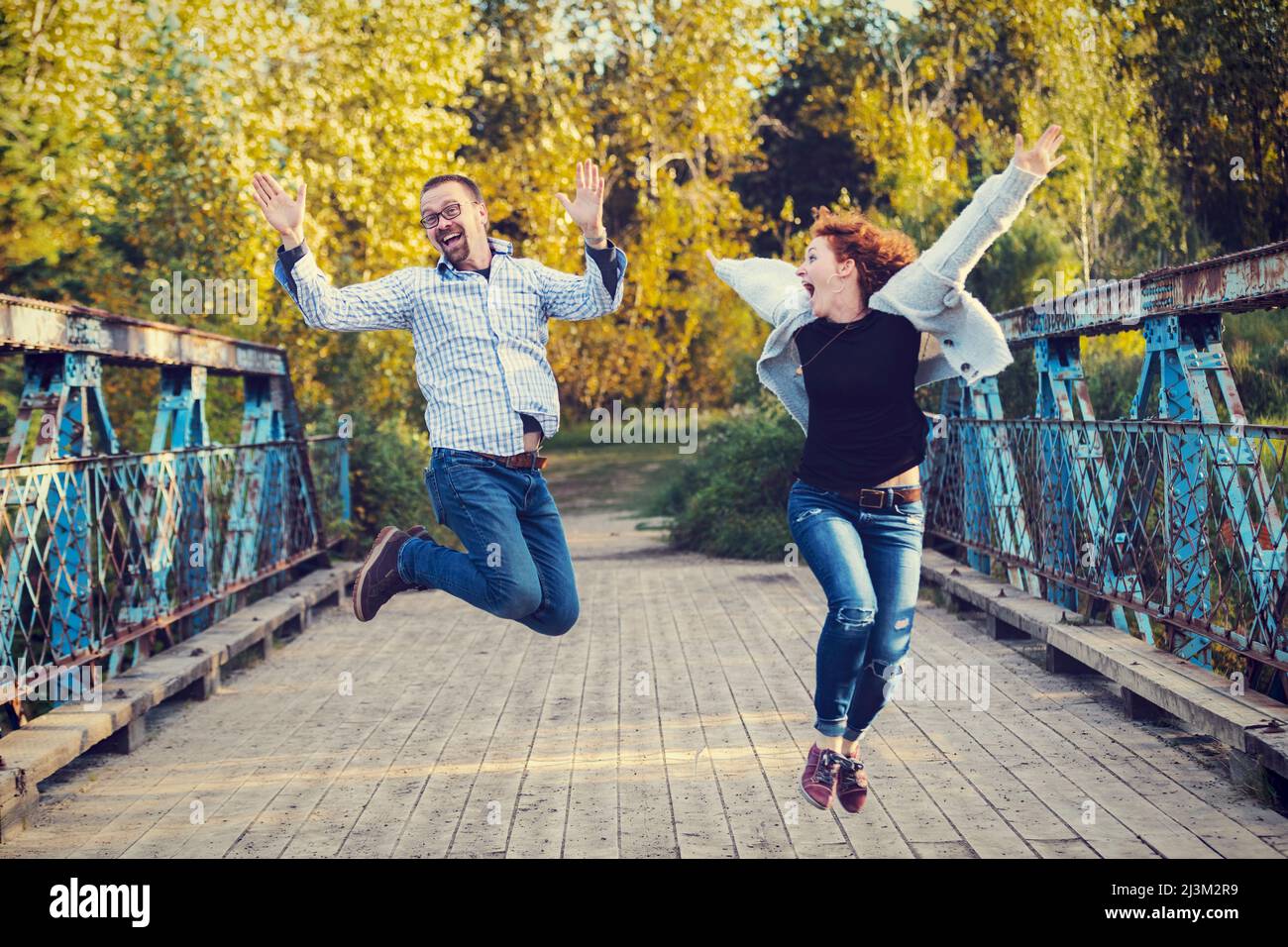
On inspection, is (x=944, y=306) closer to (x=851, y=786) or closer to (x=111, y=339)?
(x=851, y=786)

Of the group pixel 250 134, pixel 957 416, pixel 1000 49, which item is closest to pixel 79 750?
pixel 957 416

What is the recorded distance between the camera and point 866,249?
210 inches

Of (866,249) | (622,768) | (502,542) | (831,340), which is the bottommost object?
(622,768)

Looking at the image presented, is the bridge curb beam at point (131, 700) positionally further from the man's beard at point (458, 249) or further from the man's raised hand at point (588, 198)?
the man's raised hand at point (588, 198)

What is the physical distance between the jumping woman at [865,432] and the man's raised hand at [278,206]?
1661mm

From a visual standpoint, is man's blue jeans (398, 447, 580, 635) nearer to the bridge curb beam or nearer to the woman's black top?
the woman's black top

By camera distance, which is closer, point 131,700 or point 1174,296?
point 1174,296

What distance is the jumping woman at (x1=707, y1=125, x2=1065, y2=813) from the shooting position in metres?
5.12

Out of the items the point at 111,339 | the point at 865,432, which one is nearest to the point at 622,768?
the point at 865,432

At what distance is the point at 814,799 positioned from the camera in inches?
203

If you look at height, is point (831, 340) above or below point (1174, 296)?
below

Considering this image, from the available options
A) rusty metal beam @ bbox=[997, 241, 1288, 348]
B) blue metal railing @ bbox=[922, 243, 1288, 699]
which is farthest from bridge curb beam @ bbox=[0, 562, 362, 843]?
rusty metal beam @ bbox=[997, 241, 1288, 348]

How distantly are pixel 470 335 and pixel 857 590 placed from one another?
1.59 m
